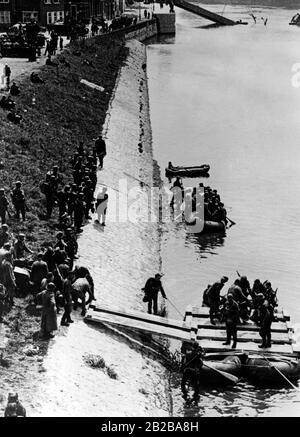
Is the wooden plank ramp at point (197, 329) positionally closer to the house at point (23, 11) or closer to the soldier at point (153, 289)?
the soldier at point (153, 289)

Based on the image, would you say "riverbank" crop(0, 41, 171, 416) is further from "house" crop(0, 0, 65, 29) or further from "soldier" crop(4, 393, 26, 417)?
"house" crop(0, 0, 65, 29)

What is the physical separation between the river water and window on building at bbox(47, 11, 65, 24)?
14.1 m

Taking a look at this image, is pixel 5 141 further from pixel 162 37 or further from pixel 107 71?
pixel 162 37

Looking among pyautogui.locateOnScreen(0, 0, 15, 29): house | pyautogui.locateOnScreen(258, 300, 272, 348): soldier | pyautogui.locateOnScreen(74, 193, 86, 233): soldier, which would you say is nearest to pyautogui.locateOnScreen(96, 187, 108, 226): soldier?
pyautogui.locateOnScreen(74, 193, 86, 233): soldier

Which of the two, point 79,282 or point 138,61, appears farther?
point 138,61

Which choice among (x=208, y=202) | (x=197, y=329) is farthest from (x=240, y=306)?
(x=208, y=202)

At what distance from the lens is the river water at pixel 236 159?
31156 mm

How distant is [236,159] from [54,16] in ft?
178

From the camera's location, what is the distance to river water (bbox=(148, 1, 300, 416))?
31.2 meters

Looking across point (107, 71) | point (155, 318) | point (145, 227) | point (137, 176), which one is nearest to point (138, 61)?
point (107, 71)

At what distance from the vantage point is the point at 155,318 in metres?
25.9

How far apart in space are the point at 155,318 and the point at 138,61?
80.8 m

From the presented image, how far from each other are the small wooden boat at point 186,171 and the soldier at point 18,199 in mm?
20087

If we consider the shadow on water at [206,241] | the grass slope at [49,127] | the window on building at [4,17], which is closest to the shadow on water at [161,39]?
the window on building at [4,17]
